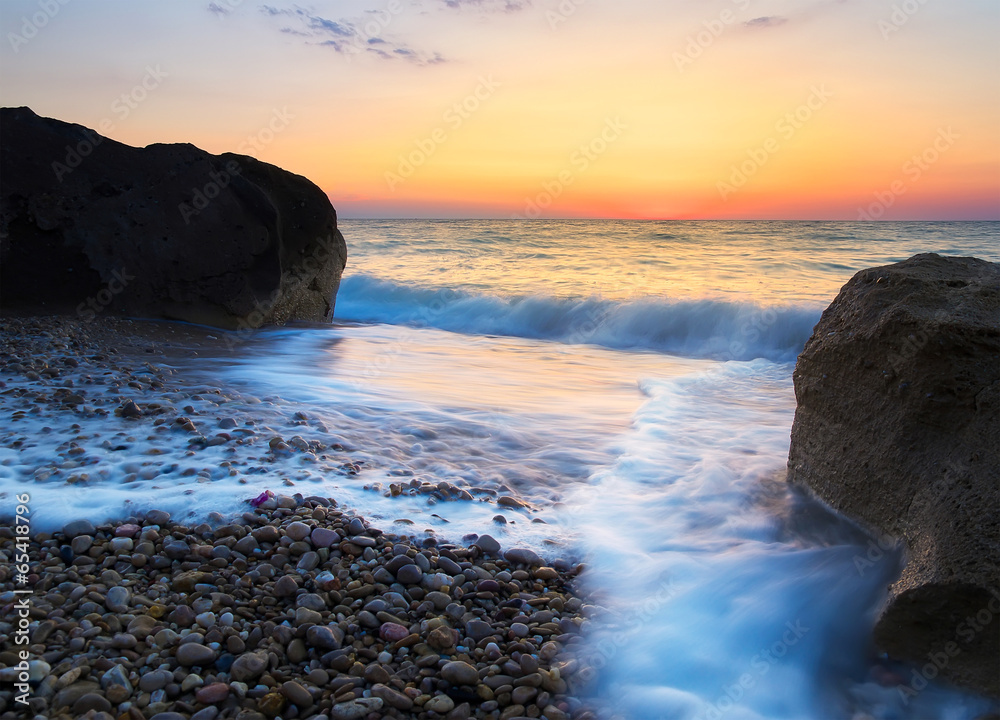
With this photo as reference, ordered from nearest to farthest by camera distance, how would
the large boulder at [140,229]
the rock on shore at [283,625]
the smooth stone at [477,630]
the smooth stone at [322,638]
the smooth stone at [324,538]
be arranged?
1. the rock on shore at [283,625]
2. the smooth stone at [322,638]
3. the smooth stone at [477,630]
4. the smooth stone at [324,538]
5. the large boulder at [140,229]

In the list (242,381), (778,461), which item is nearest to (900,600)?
(778,461)

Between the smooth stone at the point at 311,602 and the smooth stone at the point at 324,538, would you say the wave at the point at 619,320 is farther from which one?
the smooth stone at the point at 311,602

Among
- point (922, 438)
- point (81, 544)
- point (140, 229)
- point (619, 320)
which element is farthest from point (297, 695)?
point (619, 320)

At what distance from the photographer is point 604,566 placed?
110 inches

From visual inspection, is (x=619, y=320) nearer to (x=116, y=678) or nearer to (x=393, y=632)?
(x=393, y=632)

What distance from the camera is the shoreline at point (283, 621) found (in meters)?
1.89

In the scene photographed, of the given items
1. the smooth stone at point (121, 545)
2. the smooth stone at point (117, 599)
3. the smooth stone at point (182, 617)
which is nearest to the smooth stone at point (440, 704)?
the smooth stone at point (182, 617)

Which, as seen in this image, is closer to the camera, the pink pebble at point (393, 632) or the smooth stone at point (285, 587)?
the pink pebble at point (393, 632)

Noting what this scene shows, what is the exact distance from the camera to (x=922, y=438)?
2639 millimetres

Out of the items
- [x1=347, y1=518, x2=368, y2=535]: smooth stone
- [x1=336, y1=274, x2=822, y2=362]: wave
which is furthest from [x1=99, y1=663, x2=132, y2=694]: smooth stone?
[x1=336, y1=274, x2=822, y2=362]: wave

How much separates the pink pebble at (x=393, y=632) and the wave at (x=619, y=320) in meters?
7.81

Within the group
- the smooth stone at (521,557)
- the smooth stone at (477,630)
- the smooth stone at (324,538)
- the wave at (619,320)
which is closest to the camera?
the smooth stone at (477,630)

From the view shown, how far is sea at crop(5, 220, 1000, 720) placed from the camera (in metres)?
2.25

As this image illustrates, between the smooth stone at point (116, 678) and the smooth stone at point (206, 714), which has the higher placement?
the smooth stone at point (116, 678)
